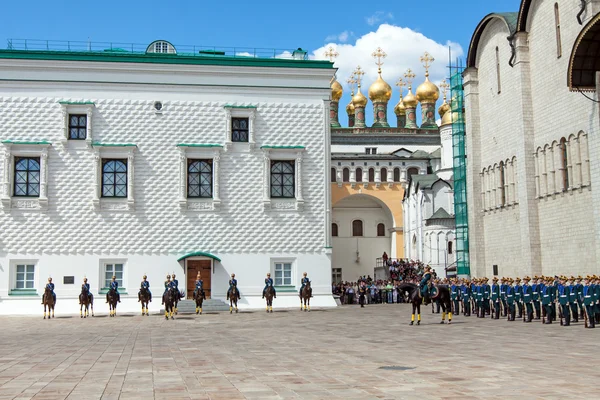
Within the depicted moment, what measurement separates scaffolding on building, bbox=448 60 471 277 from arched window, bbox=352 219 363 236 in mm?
26961

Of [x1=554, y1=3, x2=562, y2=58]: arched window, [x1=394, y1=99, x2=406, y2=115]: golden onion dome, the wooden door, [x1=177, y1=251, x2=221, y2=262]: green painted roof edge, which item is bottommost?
the wooden door

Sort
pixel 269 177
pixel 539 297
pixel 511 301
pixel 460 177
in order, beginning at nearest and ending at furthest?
pixel 539 297 < pixel 511 301 < pixel 269 177 < pixel 460 177

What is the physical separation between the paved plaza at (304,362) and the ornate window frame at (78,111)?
12318 mm

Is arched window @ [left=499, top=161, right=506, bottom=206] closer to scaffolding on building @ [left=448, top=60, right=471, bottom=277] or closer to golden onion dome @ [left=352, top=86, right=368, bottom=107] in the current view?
scaffolding on building @ [left=448, top=60, right=471, bottom=277]

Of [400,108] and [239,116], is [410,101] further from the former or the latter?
[239,116]

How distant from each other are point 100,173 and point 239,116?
6.62m

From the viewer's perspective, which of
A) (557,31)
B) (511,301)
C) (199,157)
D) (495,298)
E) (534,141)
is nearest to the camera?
(511,301)

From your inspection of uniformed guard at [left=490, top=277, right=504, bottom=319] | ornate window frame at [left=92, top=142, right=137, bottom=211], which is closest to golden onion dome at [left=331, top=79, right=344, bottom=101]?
ornate window frame at [left=92, top=142, right=137, bottom=211]

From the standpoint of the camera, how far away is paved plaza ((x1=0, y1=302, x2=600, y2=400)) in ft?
28.3

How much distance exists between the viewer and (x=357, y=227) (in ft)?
210

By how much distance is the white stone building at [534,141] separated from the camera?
77.8 feet

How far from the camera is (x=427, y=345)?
14.0 m

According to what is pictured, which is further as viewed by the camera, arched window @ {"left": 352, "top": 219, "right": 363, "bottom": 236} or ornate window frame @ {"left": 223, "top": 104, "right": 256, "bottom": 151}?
arched window @ {"left": 352, "top": 219, "right": 363, "bottom": 236}

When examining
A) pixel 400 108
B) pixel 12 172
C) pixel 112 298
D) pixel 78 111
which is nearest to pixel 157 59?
pixel 78 111
